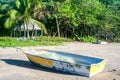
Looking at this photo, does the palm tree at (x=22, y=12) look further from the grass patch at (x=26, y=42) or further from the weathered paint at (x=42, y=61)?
the weathered paint at (x=42, y=61)

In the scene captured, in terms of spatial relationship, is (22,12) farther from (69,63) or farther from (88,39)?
(69,63)

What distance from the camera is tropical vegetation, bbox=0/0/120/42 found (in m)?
29.1

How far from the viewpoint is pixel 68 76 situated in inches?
551

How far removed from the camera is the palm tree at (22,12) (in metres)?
28.4

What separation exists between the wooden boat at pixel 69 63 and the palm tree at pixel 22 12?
12.3 meters

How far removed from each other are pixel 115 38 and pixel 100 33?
5.98 feet

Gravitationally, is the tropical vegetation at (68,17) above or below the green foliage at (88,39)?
above

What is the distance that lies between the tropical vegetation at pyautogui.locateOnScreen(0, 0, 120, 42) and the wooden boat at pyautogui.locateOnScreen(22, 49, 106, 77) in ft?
41.9

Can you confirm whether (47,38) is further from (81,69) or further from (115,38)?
(81,69)

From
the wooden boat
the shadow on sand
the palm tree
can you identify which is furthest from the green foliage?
the wooden boat

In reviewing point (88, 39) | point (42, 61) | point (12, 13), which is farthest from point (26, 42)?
point (42, 61)

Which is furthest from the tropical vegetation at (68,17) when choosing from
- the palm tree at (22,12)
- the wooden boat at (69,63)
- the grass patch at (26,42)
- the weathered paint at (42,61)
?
the weathered paint at (42,61)

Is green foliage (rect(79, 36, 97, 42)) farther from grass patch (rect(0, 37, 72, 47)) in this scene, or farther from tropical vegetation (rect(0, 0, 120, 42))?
grass patch (rect(0, 37, 72, 47))

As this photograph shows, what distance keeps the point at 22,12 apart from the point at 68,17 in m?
5.08
